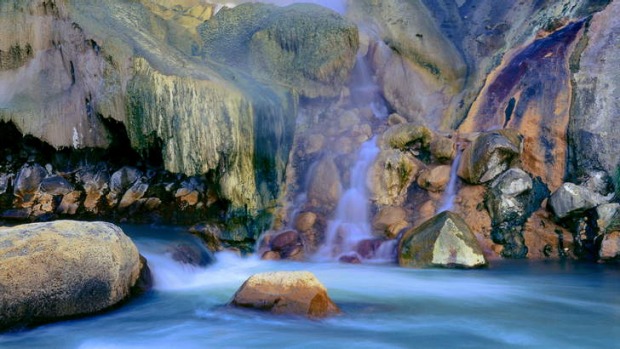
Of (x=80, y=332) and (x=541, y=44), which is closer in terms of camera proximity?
(x=80, y=332)

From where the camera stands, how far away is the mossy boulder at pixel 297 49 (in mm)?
11297

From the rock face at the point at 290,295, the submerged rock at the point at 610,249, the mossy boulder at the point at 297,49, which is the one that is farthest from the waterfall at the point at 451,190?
the rock face at the point at 290,295

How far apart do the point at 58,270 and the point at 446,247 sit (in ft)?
16.2

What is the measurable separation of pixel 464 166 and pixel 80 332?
6536mm

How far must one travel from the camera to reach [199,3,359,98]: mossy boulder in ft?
37.1

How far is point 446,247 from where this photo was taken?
25.3ft

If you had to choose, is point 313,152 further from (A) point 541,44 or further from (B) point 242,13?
(A) point 541,44

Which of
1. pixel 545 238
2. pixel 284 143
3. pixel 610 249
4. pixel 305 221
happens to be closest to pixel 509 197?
pixel 545 238

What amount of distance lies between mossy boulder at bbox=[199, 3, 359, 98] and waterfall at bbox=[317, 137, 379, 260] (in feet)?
6.61

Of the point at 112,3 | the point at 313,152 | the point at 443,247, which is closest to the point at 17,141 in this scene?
the point at 112,3

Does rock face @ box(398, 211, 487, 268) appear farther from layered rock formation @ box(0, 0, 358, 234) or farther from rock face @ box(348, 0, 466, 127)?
rock face @ box(348, 0, 466, 127)

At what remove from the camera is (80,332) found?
479 cm

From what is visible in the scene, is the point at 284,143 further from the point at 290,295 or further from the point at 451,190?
the point at 290,295

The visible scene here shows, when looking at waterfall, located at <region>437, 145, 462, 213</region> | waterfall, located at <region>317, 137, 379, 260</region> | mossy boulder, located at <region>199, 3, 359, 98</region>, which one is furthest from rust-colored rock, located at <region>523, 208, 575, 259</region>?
mossy boulder, located at <region>199, 3, 359, 98</region>
